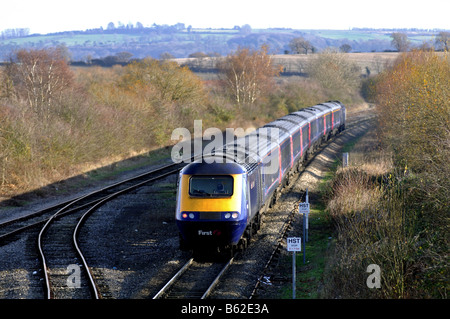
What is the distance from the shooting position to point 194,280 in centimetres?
1162

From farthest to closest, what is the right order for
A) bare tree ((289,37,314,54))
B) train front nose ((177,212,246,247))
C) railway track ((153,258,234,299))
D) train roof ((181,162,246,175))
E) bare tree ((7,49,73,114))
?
1. bare tree ((289,37,314,54))
2. bare tree ((7,49,73,114))
3. train roof ((181,162,246,175))
4. train front nose ((177,212,246,247))
5. railway track ((153,258,234,299))

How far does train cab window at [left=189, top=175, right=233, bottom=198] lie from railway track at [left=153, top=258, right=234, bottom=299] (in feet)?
5.67

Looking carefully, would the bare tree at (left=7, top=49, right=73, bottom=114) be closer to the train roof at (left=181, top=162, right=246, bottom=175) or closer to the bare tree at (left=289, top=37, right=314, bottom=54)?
the train roof at (left=181, top=162, right=246, bottom=175)

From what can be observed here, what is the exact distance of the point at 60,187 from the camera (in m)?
23.1

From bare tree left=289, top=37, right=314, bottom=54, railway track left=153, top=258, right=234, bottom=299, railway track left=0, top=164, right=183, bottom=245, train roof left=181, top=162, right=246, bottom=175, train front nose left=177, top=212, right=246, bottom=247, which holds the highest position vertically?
bare tree left=289, top=37, right=314, bottom=54

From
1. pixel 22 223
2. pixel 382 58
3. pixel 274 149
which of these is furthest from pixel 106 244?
pixel 382 58

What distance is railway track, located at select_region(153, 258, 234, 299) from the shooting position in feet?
35.0

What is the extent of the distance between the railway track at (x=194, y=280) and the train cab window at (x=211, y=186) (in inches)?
68.0

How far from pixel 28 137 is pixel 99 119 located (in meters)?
6.43

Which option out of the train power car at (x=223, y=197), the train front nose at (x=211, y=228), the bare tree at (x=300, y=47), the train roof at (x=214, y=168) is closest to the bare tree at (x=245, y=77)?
the train power car at (x=223, y=197)

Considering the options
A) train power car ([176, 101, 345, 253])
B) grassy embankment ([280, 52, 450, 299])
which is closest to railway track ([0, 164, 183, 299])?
train power car ([176, 101, 345, 253])

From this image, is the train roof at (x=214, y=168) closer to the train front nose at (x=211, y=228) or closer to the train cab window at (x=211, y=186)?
the train cab window at (x=211, y=186)

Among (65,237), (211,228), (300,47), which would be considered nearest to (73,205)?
(65,237)

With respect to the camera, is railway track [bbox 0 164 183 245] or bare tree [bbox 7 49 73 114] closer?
railway track [bbox 0 164 183 245]
